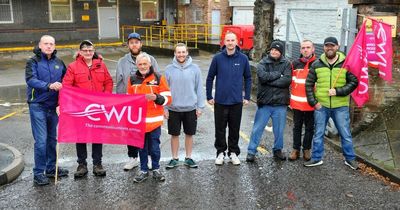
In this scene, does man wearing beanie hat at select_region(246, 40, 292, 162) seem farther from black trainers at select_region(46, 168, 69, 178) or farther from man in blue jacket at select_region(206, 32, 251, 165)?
black trainers at select_region(46, 168, 69, 178)

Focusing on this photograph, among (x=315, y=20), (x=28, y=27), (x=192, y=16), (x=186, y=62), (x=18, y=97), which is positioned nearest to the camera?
(x=186, y=62)

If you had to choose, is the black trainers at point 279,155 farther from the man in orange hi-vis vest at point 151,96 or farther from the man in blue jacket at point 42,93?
the man in blue jacket at point 42,93

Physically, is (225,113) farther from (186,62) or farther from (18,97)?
(18,97)

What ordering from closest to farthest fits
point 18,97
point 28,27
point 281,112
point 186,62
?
point 186,62 → point 281,112 → point 18,97 → point 28,27

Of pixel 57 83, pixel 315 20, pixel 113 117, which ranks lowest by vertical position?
pixel 113 117

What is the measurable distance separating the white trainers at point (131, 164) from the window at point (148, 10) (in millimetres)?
23938

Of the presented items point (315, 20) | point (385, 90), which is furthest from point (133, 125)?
point (315, 20)

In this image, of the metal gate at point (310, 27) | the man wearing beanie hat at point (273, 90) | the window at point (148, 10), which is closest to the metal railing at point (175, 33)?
the window at point (148, 10)

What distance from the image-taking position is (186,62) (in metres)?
6.20

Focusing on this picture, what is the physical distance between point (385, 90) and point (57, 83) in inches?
223

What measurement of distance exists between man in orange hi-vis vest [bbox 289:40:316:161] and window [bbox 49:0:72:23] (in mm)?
23157

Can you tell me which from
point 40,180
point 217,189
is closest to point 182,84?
point 217,189

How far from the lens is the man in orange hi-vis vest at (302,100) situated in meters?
6.71

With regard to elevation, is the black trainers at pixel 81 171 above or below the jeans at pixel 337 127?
below
